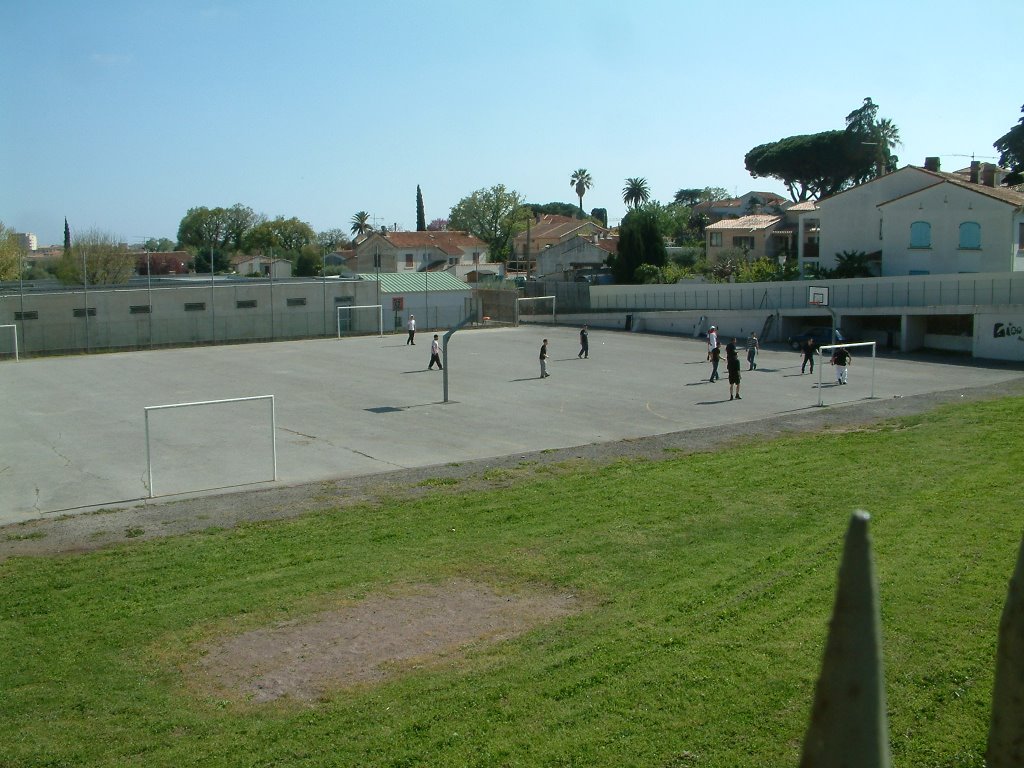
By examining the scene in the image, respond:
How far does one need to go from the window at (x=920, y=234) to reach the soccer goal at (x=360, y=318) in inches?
1219

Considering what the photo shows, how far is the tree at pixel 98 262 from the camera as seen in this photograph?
8838 cm

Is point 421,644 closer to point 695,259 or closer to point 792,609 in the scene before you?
point 792,609

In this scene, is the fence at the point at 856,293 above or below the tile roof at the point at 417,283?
below

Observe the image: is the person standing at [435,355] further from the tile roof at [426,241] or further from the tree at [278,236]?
the tree at [278,236]

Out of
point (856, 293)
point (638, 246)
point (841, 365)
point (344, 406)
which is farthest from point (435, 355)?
point (638, 246)

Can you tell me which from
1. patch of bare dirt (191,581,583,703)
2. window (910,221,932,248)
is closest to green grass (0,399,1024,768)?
patch of bare dirt (191,581,583,703)

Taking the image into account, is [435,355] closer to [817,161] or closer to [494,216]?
[817,161]

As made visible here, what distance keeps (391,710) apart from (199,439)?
722 inches

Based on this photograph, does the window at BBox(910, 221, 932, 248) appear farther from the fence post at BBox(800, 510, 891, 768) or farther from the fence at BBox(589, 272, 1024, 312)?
the fence post at BBox(800, 510, 891, 768)

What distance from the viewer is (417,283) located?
6681 centimetres

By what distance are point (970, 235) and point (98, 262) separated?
72.1m

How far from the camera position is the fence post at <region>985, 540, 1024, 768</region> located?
420 cm

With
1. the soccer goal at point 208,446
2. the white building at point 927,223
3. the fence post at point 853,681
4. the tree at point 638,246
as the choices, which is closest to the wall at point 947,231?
the white building at point 927,223

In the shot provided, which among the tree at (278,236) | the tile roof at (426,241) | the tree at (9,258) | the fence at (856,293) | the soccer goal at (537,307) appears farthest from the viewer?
the tree at (278,236)
